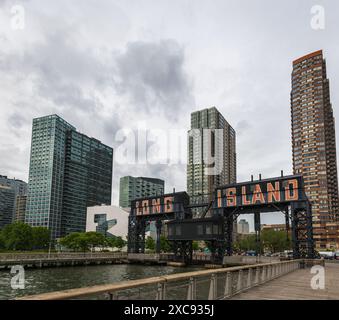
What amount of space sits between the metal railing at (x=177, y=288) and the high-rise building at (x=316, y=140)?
16599 centimetres

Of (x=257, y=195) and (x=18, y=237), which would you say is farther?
(x=18, y=237)

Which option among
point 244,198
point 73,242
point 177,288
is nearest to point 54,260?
point 73,242

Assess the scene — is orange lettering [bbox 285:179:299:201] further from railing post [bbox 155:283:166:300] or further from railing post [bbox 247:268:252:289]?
railing post [bbox 155:283:166:300]

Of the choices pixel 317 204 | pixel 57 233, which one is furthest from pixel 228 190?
pixel 57 233

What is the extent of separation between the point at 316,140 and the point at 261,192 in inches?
A: 5247

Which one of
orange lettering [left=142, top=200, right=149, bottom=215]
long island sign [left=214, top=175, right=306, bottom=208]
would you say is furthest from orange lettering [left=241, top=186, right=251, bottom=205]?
orange lettering [left=142, top=200, right=149, bottom=215]

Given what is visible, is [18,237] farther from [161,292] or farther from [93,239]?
[161,292]

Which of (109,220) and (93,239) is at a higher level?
(109,220)

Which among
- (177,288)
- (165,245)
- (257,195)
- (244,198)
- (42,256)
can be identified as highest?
(257,195)

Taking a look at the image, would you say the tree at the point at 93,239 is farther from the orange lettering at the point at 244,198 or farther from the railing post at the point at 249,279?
the railing post at the point at 249,279

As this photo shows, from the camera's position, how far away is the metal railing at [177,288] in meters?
6.43

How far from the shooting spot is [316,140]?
178 metres

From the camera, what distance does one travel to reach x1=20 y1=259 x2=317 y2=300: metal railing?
643cm

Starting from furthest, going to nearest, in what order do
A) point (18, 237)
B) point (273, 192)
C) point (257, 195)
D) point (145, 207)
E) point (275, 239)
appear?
point (275, 239), point (18, 237), point (145, 207), point (257, 195), point (273, 192)
